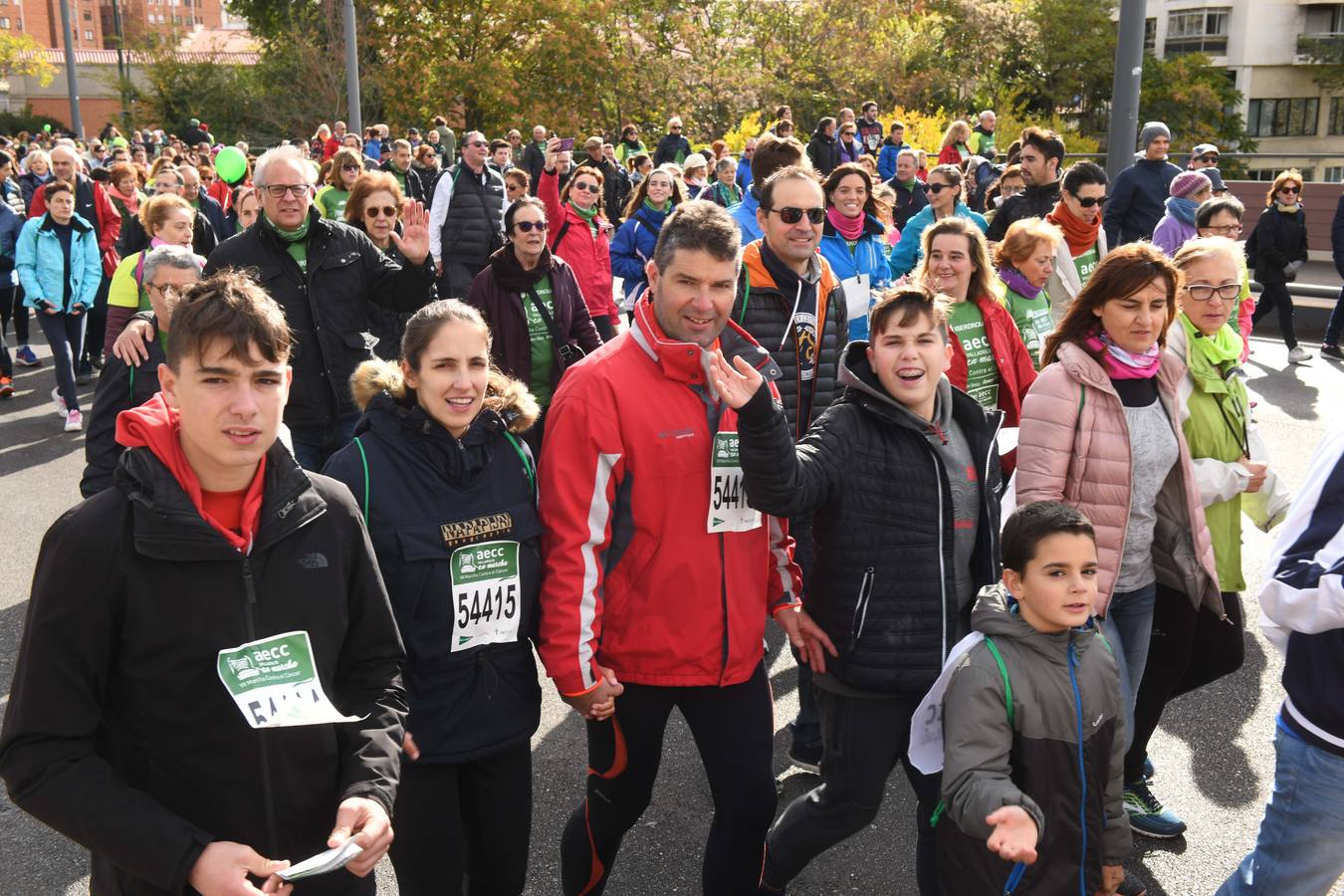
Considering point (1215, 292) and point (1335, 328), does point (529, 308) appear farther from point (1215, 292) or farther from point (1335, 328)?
point (1335, 328)

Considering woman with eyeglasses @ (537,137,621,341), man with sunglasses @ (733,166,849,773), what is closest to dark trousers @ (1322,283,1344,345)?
woman with eyeglasses @ (537,137,621,341)

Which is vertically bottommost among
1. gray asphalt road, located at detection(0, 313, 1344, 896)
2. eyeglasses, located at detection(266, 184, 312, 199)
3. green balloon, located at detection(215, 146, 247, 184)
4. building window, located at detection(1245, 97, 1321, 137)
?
gray asphalt road, located at detection(0, 313, 1344, 896)

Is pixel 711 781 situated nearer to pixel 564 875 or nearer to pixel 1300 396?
pixel 564 875

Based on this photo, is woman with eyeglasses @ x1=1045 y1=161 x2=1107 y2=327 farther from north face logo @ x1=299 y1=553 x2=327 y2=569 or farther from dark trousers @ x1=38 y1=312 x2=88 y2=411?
dark trousers @ x1=38 y1=312 x2=88 y2=411

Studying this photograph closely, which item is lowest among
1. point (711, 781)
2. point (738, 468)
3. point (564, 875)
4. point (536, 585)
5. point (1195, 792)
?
point (1195, 792)

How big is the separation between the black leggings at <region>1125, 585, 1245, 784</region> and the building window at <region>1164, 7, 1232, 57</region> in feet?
184

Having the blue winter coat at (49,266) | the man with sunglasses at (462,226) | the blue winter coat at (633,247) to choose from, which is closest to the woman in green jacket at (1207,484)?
the blue winter coat at (633,247)

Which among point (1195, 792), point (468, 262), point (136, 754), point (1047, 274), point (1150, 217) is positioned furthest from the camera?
point (1150, 217)

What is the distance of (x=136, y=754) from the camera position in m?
2.35

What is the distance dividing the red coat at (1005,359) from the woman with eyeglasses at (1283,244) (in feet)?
28.2

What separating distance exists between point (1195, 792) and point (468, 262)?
6.70m

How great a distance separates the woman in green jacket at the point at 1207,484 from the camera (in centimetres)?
435

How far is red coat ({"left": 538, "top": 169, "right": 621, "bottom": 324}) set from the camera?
9.48m

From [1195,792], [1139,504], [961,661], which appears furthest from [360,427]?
[1195,792]
